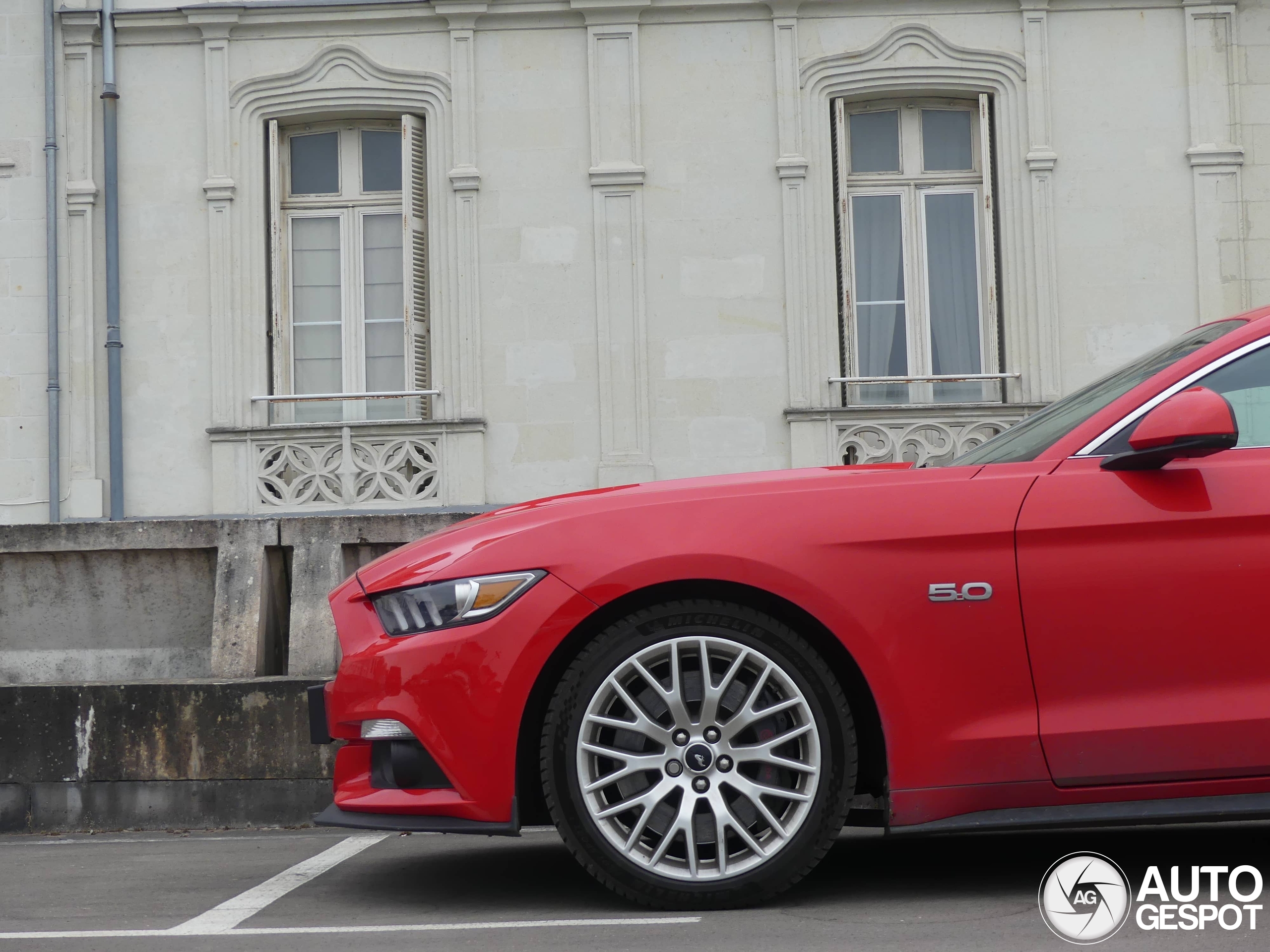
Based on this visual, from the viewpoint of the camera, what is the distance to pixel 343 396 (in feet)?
47.0

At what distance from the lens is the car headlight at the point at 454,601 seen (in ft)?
12.2

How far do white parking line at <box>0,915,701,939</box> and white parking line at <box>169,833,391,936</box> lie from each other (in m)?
0.04

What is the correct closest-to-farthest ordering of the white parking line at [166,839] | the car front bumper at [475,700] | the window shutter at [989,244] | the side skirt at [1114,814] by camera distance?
the side skirt at [1114,814], the car front bumper at [475,700], the white parking line at [166,839], the window shutter at [989,244]

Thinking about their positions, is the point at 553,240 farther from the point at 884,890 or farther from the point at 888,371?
the point at 884,890

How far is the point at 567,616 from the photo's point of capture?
12.1 ft

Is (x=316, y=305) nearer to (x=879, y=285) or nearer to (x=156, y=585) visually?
(x=879, y=285)

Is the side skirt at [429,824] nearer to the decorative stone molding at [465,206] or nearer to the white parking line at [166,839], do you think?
the white parking line at [166,839]

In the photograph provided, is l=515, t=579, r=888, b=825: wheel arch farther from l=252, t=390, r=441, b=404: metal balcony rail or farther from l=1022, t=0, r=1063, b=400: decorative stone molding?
l=1022, t=0, r=1063, b=400: decorative stone molding

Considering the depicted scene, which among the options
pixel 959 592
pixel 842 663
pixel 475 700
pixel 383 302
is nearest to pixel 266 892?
pixel 475 700

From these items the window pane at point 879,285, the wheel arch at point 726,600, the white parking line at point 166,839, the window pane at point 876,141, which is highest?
the window pane at point 876,141

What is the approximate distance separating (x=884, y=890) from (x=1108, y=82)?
11.9 m

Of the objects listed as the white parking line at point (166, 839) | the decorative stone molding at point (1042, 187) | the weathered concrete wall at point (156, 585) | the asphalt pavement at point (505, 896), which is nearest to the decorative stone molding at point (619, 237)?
the decorative stone molding at point (1042, 187)

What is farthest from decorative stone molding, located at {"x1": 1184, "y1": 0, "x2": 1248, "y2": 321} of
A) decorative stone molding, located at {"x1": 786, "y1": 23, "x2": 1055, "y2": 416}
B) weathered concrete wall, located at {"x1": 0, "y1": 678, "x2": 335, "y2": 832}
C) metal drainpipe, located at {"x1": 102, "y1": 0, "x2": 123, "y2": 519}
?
weathered concrete wall, located at {"x1": 0, "y1": 678, "x2": 335, "y2": 832}

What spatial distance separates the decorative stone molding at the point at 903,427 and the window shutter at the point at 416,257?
3.62 m
